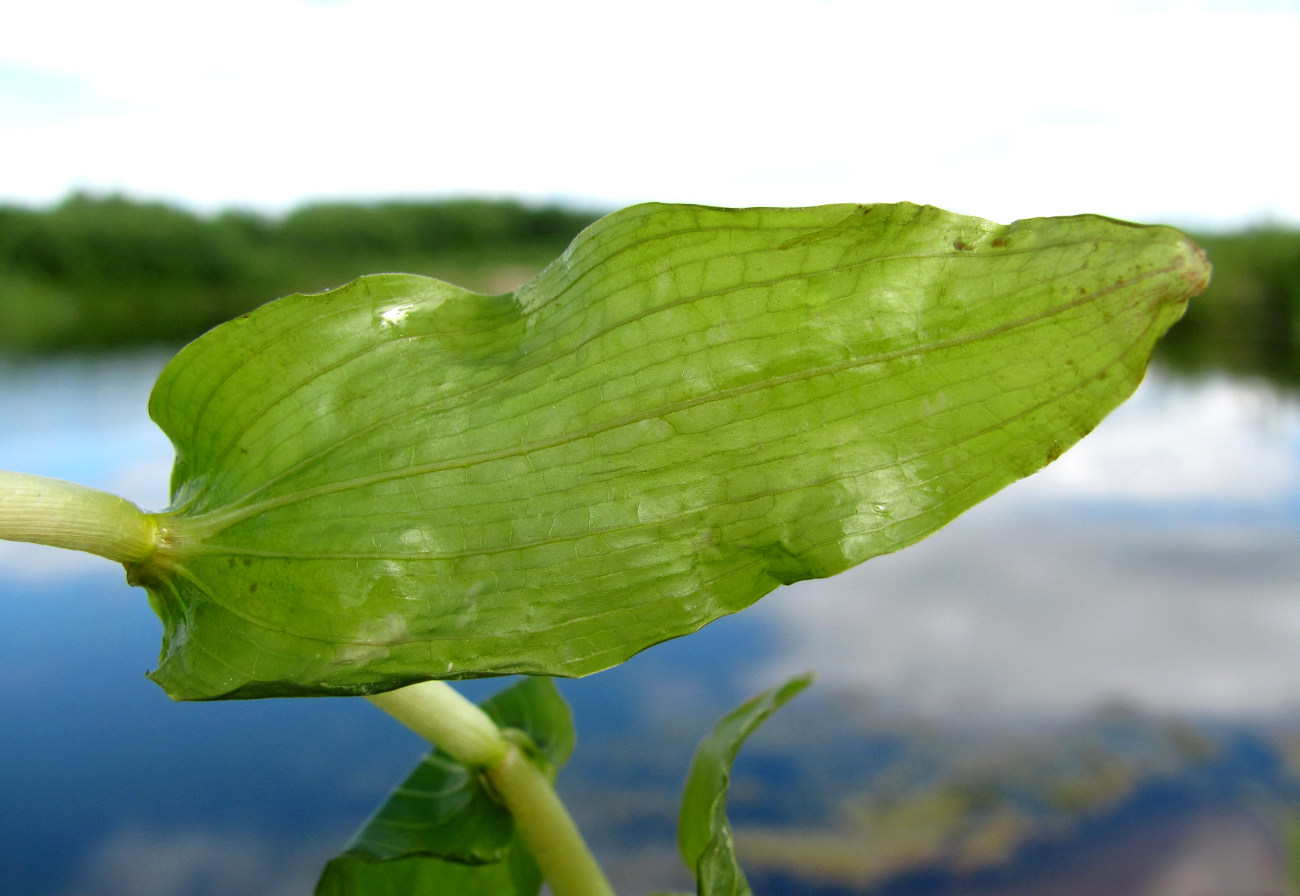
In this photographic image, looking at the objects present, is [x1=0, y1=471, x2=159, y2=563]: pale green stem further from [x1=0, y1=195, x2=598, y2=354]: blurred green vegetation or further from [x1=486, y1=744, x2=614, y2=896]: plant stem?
[x1=0, y1=195, x2=598, y2=354]: blurred green vegetation

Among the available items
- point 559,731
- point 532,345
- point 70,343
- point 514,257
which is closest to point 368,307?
point 532,345

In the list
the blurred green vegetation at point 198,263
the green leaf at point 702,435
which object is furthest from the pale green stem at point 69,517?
the blurred green vegetation at point 198,263

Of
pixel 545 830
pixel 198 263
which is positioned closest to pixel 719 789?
pixel 545 830

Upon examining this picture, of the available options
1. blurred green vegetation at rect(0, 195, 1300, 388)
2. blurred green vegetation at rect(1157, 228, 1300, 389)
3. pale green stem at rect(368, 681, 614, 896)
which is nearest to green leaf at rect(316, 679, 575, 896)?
pale green stem at rect(368, 681, 614, 896)

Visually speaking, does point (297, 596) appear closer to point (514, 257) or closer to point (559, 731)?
point (559, 731)

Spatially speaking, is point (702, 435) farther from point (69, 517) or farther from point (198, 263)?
point (198, 263)

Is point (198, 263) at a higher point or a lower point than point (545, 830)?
higher
